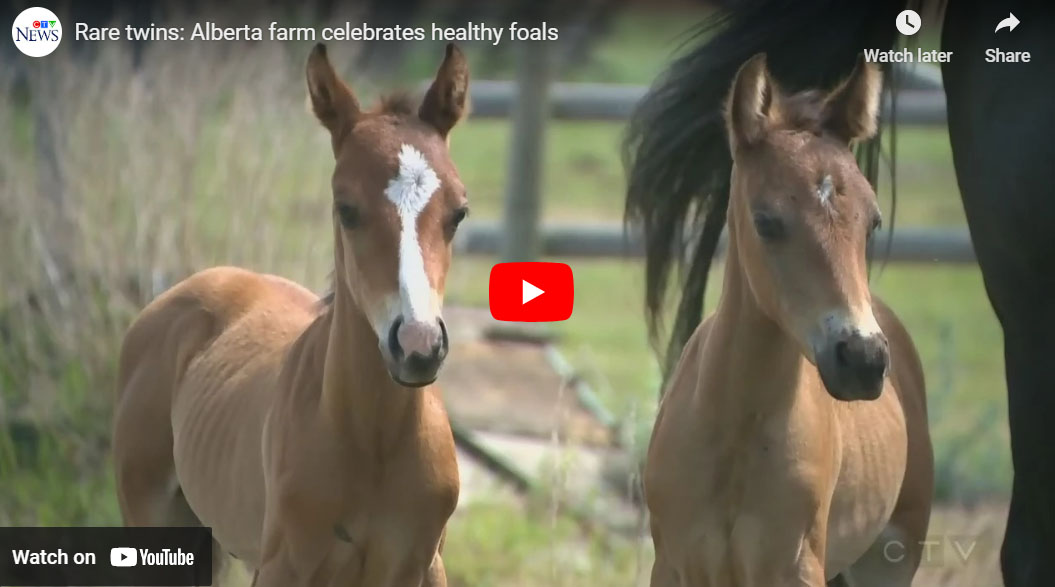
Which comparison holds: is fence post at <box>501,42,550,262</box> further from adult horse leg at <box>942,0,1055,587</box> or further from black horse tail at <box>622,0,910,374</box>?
adult horse leg at <box>942,0,1055,587</box>

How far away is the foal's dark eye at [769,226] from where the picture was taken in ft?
7.72

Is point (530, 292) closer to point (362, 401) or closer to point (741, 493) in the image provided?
point (362, 401)

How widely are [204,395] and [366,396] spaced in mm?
684

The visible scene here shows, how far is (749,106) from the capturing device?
2.45m

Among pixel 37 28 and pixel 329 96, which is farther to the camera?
pixel 37 28

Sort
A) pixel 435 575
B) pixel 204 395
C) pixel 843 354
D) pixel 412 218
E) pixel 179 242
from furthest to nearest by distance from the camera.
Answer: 1. pixel 179 242
2. pixel 204 395
3. pixel 435 575
4. pixel 412 218
5. pixel 843 354

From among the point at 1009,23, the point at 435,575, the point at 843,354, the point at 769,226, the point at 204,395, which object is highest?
the point at 1009,23

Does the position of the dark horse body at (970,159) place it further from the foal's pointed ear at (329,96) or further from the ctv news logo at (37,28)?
the ctv news logo at (37,28)

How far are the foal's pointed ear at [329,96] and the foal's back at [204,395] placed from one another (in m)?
0.52

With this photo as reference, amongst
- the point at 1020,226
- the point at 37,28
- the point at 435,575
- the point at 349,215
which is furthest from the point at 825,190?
the point at 37,28

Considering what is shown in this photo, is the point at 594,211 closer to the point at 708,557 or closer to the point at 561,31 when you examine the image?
the point at 561,31

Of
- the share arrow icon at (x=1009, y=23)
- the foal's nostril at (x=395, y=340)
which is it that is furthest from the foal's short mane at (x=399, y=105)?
the share arrow icon at (x=1009, y=23)

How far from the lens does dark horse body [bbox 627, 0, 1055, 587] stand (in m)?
2.61

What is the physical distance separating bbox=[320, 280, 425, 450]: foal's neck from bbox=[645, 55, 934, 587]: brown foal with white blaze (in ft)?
1.54
